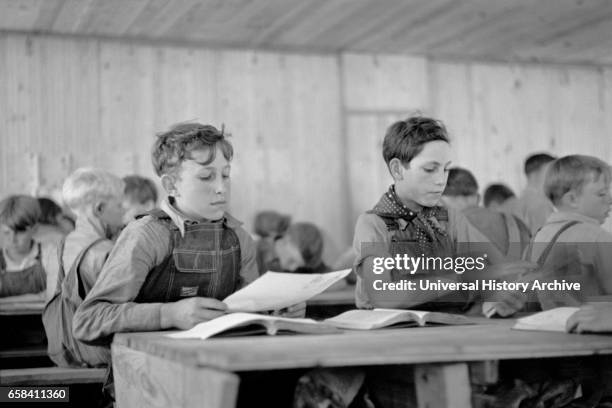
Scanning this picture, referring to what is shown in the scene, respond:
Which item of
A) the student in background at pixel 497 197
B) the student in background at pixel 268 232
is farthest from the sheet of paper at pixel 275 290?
the student in background at pixel 497 197

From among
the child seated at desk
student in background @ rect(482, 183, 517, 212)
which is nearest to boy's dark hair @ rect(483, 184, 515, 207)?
student in background @ rect(482, 183, 517, 212)

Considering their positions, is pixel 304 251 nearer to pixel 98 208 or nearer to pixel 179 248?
pixel 98 208

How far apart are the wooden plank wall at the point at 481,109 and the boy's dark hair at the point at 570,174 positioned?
4919 mm

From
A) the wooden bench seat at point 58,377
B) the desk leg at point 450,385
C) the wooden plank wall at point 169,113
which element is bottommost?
the wooden bench seat at point 58,377

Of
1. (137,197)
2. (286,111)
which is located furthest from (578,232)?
(286,111)

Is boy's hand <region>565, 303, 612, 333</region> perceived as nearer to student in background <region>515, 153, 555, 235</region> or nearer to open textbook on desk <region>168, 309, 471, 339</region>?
open textbook on desk <region>168, 309, 471, 339</region>

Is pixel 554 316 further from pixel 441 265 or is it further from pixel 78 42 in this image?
pixel 78 42

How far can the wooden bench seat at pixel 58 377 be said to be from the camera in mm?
3088

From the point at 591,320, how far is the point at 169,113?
603 cm

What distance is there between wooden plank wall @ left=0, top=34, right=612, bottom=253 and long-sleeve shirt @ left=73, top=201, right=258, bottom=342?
4.98 metres

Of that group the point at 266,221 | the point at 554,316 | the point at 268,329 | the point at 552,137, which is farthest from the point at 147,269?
the point at 552,137

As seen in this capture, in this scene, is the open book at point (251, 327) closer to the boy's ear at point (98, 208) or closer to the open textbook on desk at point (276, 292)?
the open textbook on desk at point (276, 292)

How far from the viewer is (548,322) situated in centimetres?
191

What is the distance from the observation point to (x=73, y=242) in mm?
3295
